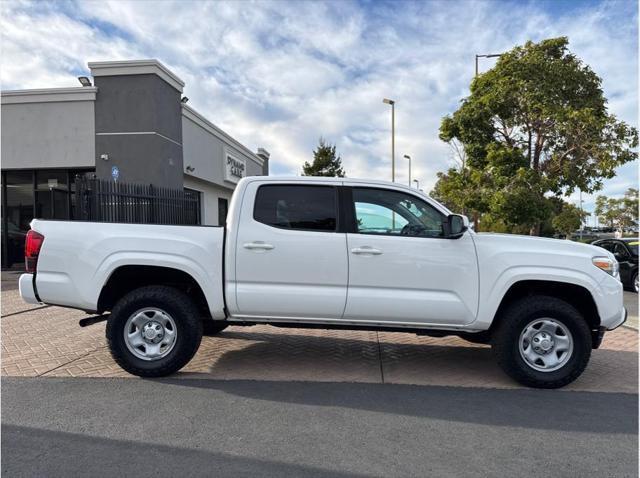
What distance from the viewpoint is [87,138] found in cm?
1412

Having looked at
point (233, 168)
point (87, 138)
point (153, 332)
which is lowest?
point (153, 332)

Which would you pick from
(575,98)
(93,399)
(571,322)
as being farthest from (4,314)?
(575,98)

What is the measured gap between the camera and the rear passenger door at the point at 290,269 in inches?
183

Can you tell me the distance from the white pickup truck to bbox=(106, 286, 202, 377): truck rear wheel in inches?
0.4

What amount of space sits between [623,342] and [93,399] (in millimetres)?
6551

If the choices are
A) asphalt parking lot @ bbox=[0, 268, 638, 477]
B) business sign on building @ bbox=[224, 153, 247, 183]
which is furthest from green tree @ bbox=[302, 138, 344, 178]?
asphalt parking lot @ bbox=[0, 268, 638, 477]

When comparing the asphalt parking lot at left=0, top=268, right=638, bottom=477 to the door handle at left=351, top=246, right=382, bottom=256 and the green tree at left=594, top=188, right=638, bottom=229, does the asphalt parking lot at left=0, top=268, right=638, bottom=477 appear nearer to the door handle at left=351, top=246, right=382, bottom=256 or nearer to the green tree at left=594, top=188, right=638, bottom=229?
the door handle at left=351, top=246, right=382, bottom=256

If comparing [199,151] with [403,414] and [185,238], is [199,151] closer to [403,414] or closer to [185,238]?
[185,238]

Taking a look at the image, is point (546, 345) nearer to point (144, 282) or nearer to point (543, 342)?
point (543, 342)

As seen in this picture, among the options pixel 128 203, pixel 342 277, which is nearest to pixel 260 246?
pixel 342 277

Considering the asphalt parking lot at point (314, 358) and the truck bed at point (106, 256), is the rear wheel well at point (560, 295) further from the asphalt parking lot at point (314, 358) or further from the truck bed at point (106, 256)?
the truck bed at point (106, 256)

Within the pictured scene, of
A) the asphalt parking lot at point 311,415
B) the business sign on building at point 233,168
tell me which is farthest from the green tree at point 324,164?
the asphalt parking lot at point 311,415

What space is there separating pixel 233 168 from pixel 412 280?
1711 cm

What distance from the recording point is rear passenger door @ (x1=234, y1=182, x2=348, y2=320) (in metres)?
4.65
